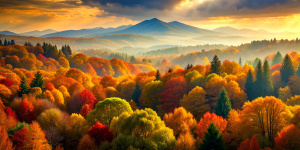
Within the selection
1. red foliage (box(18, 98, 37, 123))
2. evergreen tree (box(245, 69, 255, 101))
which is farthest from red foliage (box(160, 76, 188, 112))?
red foliage (box(18, 98, 37, 123))

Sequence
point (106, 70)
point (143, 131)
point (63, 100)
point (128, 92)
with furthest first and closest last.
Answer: point (106, 70), point (128, 92), point (63, 100), point (143, 131)

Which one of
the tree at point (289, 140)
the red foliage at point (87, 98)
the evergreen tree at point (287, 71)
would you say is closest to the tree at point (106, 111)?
the red foliage at point (87, 98)

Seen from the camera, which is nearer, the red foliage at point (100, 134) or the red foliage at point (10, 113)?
the red foliage at point (100, 134)

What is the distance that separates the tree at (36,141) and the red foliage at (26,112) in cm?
1585

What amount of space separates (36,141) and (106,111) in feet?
46.0

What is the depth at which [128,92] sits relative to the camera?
288 feet

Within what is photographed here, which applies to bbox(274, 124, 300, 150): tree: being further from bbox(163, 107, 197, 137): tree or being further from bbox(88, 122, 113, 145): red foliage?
bbox(88, 122, 113, 145): red foliage

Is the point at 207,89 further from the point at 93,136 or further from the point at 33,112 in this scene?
the point at 33,112

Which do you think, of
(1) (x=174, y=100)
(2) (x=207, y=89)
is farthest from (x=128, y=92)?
(2) (x=207, y=89)

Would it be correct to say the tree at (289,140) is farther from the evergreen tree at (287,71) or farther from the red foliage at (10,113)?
the evergreen tree at (287,71)

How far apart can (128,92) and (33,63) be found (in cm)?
8753

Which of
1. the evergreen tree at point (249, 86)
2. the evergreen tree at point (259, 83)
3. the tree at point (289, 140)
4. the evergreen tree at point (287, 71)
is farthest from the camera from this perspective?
the evergreen tree at point (287, 71)

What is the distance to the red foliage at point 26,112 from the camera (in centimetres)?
5025

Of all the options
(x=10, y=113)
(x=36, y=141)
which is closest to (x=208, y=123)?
(x=36, y=141)
